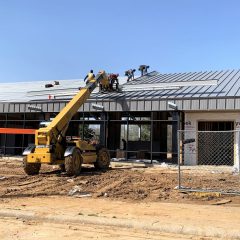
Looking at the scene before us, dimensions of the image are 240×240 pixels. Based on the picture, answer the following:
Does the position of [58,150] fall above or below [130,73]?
below

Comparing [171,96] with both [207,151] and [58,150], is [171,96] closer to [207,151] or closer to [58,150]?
[207,151]

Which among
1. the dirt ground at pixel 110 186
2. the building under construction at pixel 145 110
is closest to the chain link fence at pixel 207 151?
the building under construction at pixel 145 110

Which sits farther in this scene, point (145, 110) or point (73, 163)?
point (145, 110)

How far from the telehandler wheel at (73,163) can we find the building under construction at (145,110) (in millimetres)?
6642

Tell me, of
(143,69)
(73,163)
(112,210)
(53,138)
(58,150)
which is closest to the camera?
(112,210)

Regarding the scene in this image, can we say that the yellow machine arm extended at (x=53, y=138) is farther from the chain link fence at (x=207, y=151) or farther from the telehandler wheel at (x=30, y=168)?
the chain link fence at (x=207, y=151)

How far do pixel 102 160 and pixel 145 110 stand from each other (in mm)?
4789

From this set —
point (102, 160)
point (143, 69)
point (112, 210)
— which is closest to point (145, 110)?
point (102, 160)

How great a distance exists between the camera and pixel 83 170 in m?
18.4

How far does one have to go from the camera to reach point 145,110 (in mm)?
22516

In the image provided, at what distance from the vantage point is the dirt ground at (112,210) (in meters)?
7.37

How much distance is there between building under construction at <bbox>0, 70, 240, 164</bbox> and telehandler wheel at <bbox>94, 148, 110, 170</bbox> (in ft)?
12.7

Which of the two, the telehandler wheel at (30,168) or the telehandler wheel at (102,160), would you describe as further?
the telehandler wheel at (102,160)

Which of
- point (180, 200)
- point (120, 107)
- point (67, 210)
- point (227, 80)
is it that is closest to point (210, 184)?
point (180, 200)
